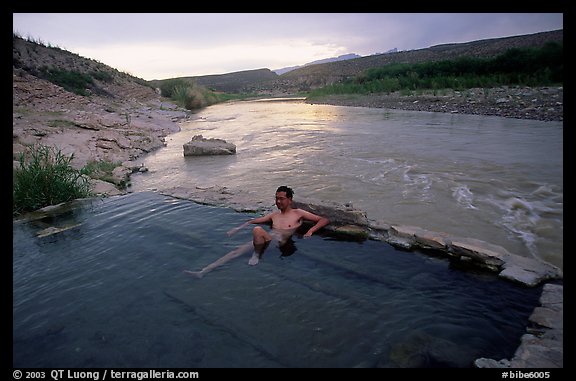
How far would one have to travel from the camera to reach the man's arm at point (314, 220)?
463cm

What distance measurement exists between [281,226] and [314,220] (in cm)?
51

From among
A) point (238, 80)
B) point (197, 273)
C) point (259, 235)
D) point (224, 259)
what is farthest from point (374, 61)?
point (197, 273)

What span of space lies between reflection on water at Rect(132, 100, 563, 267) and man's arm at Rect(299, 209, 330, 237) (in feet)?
3.51

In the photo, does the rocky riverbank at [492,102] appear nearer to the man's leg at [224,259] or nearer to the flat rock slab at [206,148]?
the flat rock slab at [206,148]

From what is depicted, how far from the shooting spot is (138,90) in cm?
3331

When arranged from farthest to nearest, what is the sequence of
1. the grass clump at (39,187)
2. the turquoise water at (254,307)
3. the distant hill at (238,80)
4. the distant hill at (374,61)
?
1. the distant hill at (238,80)
2. the distant hill at (374,61)
3. the grass clump at (39,187)
4. the turquoise water at (254,307)

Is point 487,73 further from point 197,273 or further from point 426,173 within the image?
point 197,273

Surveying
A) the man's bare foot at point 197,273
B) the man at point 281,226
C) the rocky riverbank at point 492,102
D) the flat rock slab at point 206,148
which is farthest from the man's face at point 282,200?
the rocky riverbank at point 492,102

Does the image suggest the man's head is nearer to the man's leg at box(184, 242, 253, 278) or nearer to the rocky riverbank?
the man's leg at box(184, 242, 253, 278)

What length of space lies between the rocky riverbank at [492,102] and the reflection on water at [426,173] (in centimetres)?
123

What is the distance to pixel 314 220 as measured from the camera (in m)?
4.88

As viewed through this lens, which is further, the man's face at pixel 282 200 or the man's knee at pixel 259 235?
the man's face at pixel 282 200

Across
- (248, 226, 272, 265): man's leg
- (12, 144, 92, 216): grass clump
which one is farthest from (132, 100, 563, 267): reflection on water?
(248, 226, 272, 265): man's leg
